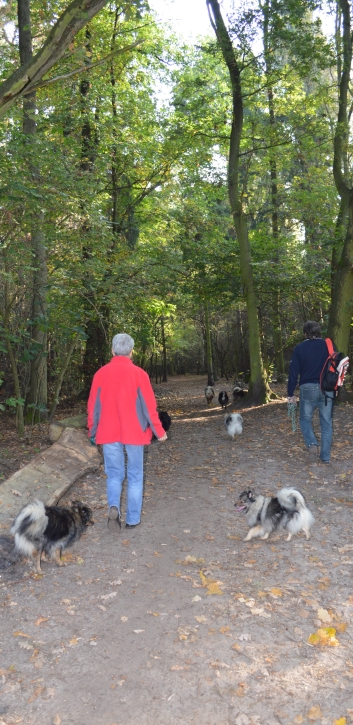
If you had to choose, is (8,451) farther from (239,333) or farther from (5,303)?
(239,333)

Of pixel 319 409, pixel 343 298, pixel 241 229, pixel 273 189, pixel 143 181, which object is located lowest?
pixel 319 409

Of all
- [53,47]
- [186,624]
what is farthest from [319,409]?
[53,47]

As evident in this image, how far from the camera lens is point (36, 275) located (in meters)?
10.7

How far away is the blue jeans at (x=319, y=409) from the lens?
27.2 ft

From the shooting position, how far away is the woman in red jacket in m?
5.88

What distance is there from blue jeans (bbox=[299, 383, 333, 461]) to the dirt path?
3.83 ft

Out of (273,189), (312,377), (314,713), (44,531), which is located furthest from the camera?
(273,189)

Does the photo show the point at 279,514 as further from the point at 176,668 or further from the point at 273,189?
the point at 273,189

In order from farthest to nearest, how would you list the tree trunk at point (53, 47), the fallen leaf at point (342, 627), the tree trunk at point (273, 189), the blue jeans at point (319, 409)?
the tree trunk at point (273, 189)
the blue jeans at point (319, 409)
the tree trunk at point (53, 47)
the fallen leaf at point (342, 627)

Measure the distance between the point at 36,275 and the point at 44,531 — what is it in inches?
262

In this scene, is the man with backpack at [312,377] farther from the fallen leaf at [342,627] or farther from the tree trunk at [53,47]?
the tree trunk at [53,47]

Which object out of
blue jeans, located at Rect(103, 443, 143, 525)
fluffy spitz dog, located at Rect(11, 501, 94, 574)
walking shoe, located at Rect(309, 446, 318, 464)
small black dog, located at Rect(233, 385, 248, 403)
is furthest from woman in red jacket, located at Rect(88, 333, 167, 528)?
small black dog, located at Rect(233, 385, 248, 403)

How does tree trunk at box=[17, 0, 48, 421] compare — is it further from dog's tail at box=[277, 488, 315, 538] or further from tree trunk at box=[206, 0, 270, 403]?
dog's tail at box=[277, 488, 315, 538]

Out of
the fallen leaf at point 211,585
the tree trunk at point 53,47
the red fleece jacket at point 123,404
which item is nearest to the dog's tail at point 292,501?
the fallen leaf at point 211,585
